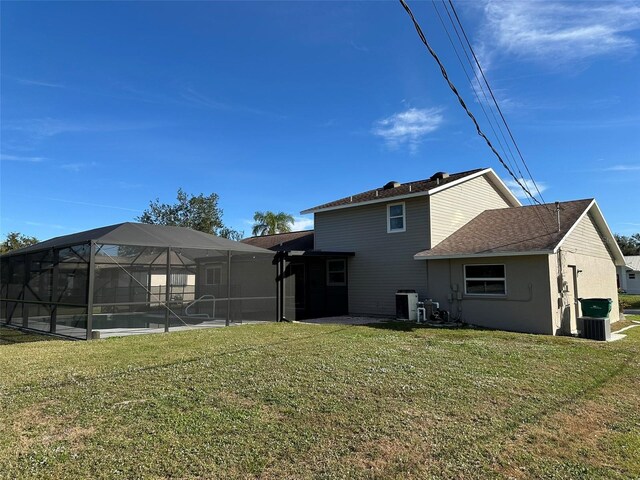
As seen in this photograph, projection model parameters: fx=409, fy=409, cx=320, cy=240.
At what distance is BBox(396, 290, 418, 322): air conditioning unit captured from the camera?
13.8 m

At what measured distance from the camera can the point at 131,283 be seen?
1317 cm

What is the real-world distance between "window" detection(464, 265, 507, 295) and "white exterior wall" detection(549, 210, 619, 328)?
140 cm

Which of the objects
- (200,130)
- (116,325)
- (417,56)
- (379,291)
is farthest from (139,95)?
(379,291)

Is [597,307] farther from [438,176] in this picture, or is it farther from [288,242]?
[288,242]

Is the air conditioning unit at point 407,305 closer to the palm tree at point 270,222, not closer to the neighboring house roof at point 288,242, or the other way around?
the neighboring house roof at point 288,242

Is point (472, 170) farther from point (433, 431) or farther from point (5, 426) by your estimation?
point (5, 426)

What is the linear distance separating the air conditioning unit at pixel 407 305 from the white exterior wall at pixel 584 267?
13.5ft

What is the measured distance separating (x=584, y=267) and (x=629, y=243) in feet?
227

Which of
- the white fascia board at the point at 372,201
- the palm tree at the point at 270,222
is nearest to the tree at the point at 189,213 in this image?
the palm tree at the point at 270,222

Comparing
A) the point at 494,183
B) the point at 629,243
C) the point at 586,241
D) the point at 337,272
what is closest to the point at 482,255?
the point at 586,241

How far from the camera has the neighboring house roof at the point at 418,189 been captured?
15.0 meters

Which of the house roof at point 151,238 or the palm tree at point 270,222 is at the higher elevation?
the palm tree at point 270,222

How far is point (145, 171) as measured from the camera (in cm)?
2175

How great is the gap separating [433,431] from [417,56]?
21.7ft
